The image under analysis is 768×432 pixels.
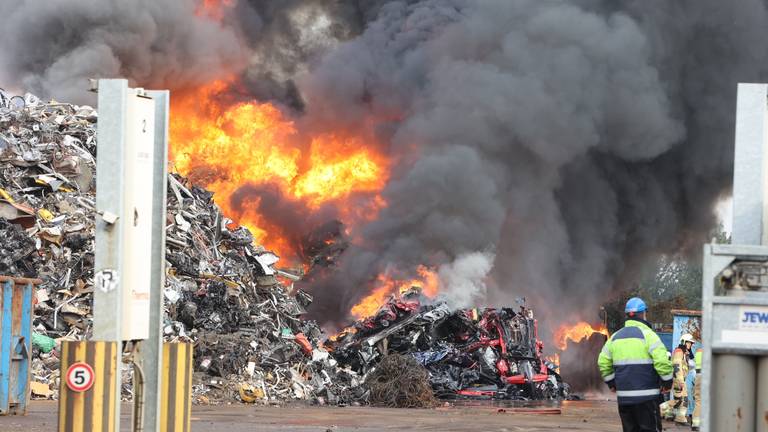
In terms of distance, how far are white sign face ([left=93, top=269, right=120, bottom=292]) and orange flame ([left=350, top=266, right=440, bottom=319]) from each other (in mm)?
21960

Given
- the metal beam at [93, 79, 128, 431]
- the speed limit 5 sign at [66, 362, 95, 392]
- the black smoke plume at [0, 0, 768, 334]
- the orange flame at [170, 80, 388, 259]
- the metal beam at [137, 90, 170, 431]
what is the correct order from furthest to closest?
the orange flame at [170, 80, 388, 259], the black smoke plume at [0, 0, 768, 334], the metal beam at [137, 90, 170, 431], the metal beam at [93, 79, 128, 431], the speed limit 5 sign at [66, 362, 95, 392]

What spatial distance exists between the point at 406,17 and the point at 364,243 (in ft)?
28.3

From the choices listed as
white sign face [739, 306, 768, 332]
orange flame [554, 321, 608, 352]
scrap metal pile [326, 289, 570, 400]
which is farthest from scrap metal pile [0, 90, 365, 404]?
white sign face [739, 306, 768, 332]

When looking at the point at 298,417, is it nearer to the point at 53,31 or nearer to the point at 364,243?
the point at 364,243

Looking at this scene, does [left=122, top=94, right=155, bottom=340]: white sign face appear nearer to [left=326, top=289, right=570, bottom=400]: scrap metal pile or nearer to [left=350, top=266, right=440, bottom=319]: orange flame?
[left=326, top=289, right=570, bottom=400]: scrap metal pile

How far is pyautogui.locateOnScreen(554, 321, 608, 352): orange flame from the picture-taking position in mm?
32094

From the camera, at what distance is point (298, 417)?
14680mm

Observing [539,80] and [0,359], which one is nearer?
[0,359]

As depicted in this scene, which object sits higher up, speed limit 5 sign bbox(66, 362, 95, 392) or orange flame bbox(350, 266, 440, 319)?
orange flame bbox(350, 266, 440, 319)

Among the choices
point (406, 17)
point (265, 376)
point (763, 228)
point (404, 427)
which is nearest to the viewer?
point (763, 228)

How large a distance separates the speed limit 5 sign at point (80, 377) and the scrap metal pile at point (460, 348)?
600 inches

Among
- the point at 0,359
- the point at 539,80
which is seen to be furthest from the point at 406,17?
the point at 0,359

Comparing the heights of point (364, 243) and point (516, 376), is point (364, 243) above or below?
above

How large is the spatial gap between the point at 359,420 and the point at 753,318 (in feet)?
33.4
